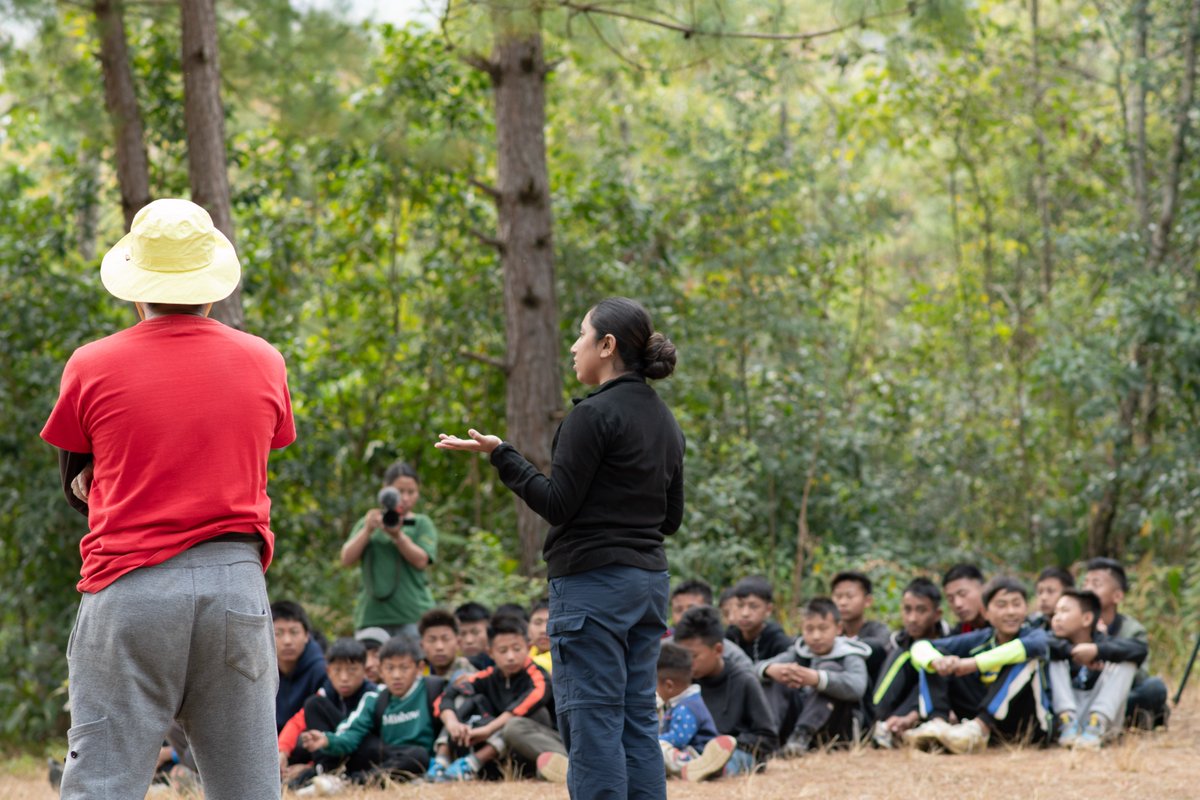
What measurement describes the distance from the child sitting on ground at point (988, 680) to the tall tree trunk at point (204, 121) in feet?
13.5

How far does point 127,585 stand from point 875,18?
5494 millimetres

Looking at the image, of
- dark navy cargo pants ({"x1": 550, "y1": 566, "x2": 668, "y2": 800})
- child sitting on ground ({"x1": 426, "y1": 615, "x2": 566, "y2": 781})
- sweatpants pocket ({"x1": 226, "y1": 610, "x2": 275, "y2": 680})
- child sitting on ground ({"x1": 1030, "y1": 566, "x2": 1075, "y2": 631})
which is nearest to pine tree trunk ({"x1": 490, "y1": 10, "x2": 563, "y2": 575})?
child sitting on ground ({"x1": 426, "y1": 615, "x2": 566, "y2": 781})

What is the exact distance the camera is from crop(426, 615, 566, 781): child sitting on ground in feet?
18.7

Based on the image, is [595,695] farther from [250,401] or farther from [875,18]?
[875,18]

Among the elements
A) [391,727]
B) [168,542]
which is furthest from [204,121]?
[168,542]

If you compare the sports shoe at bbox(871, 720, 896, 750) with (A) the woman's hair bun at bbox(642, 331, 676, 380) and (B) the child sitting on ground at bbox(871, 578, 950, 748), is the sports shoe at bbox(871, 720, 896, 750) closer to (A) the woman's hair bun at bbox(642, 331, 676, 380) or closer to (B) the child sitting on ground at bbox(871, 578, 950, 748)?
(B) the child sitting on ground at bbox(871, 578, 950, 748)

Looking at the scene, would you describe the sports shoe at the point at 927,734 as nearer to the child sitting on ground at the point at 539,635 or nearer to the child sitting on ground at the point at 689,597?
the child sitting on ground at the point at 689,597

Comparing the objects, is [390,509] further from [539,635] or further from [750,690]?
[750,690]

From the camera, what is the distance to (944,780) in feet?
17.1

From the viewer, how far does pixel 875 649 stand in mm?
6449

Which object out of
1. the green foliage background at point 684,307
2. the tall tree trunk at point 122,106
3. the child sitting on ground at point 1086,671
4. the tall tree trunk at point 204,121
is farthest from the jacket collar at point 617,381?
the tall tree trunk at point 122,106

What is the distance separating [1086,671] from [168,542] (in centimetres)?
495

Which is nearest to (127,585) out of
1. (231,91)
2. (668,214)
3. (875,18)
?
(875,18)

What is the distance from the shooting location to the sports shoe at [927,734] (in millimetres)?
5898
